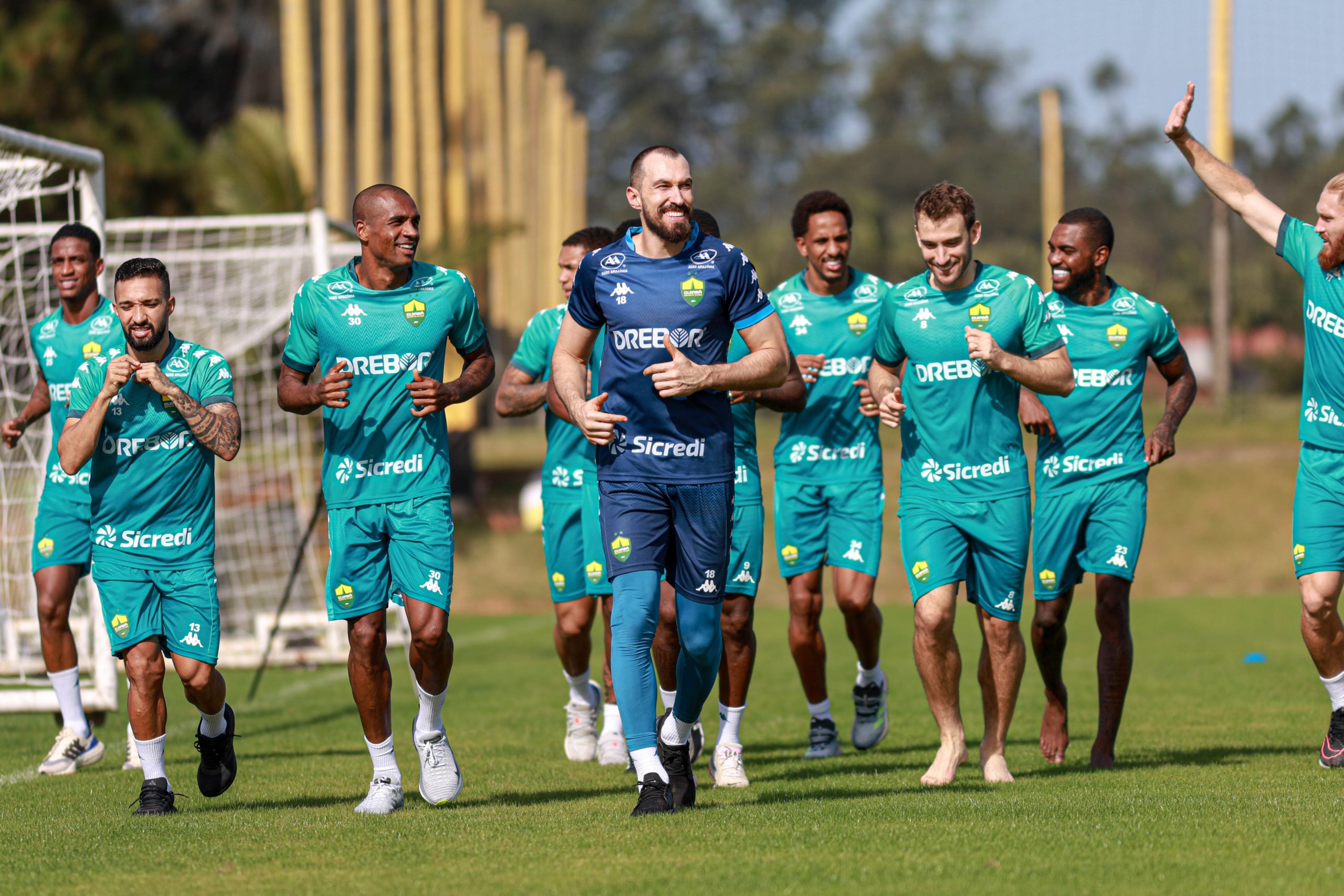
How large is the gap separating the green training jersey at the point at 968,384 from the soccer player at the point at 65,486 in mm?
4354

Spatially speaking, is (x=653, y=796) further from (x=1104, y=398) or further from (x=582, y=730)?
(x=1104, y=398)

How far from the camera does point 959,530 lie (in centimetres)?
766

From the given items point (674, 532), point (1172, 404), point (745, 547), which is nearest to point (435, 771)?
point (674, 532)

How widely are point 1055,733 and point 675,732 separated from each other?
2.68 metres

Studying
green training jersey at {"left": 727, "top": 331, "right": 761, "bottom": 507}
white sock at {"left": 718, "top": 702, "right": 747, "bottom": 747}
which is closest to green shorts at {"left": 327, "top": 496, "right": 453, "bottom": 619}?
white sock at {"left": 718, "top": 702, "right": 747, "bottom": 747}

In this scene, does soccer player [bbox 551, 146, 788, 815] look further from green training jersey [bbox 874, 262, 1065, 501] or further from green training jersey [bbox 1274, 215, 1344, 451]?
green training jersey [bbox 1274, 215, 1344, 451]

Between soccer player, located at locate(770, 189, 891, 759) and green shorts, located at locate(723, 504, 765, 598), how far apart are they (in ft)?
2.26

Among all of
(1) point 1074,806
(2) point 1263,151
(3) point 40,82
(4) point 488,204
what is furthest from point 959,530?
(2) point 1263,151

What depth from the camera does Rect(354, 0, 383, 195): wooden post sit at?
26828 mm

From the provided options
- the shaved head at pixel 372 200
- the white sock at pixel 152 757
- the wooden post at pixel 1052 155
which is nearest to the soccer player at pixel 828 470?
the shaved head at pixel 372 200

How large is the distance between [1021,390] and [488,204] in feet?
85.6

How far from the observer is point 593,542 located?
356 inches

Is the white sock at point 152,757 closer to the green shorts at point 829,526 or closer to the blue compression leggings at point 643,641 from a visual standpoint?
the blue compression leggings at point 643,641

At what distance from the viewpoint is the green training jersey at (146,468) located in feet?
23.8
